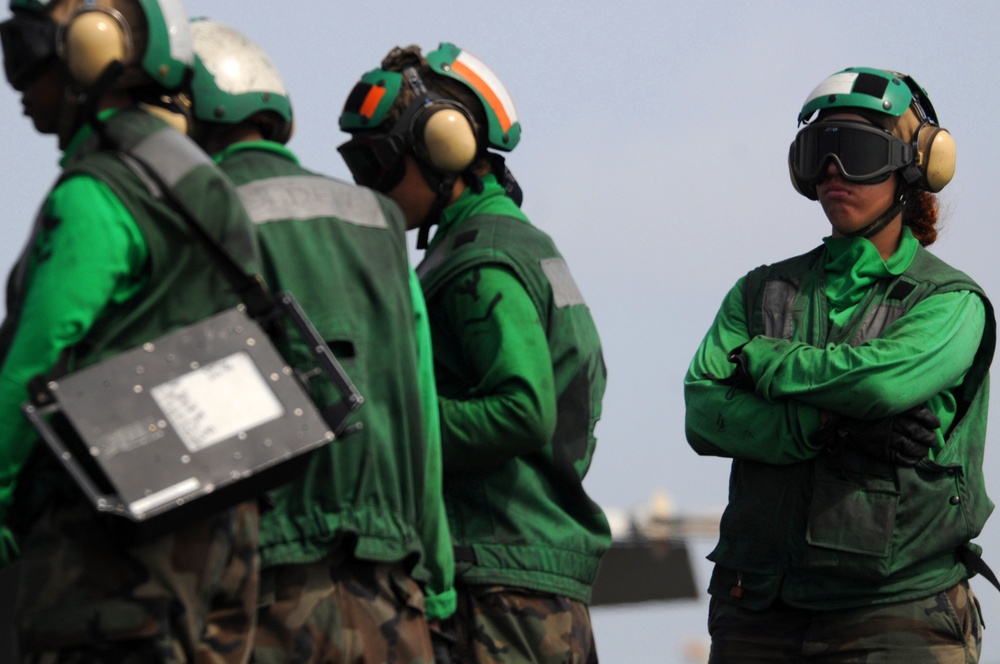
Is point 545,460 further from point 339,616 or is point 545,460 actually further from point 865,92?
point 865,92

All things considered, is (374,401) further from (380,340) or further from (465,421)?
(465,421)

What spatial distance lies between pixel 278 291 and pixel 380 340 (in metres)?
0.27

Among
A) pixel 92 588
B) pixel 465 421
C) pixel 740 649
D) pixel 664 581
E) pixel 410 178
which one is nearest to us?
pixel 92 588

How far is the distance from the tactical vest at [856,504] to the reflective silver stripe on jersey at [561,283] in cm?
100

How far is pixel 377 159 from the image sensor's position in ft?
18.3

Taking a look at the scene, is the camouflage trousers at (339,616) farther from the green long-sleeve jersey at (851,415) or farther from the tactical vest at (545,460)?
the green long-sleeve jersey at (851,415)

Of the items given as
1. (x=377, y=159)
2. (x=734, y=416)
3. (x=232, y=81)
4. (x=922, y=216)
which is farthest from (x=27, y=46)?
(x=922, y=216)

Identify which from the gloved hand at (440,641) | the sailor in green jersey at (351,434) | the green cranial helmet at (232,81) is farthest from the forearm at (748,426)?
the green cranial helmet at (232,81)

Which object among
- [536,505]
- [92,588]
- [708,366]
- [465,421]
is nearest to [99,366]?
[92,588]

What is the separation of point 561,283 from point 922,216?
1703mm

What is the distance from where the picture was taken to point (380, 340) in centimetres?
440

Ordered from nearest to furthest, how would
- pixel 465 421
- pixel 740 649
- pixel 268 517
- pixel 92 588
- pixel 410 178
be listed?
pixel 92 588 < pixel 268 517 < pixel 465 421 < pixel 410 178 < pixel 740 649

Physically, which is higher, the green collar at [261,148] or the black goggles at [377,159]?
the green collar at [261,148]

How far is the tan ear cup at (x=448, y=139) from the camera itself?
216 inches
